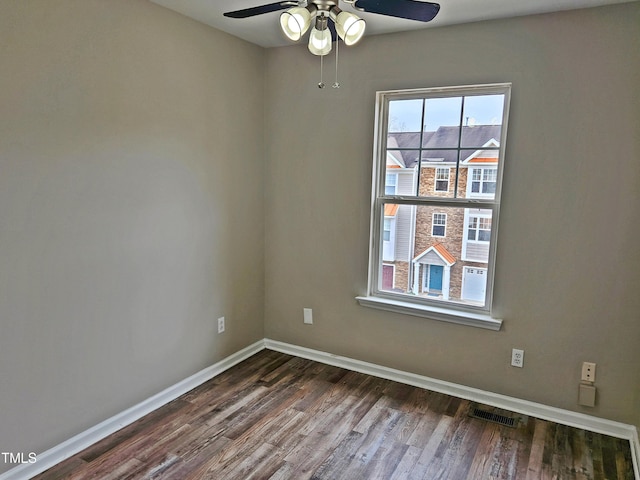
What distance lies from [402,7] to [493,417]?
2.42 m

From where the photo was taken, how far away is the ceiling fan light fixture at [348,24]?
1.63 meters

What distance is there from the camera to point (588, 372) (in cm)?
255

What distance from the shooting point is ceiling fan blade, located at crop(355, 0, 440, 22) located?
1.59m

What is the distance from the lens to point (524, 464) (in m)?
2.25

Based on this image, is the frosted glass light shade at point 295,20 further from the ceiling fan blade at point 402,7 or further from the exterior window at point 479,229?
the exterior window at point 479,229

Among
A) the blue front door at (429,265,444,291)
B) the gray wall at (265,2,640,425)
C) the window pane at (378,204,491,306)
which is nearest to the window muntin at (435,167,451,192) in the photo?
the window pane at (378,204,491,306)

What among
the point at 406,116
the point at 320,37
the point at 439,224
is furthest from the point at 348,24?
the point at 439,224

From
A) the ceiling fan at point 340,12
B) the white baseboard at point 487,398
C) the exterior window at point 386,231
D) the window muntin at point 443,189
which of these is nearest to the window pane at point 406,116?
the window muntin at point 443,189

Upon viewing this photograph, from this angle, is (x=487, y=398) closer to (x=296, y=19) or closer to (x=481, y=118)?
(x=481, y=118)

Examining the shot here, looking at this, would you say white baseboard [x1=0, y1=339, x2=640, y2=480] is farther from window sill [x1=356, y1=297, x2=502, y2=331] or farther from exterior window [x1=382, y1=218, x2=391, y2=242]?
exterior window [x1=382, y1=218, x2=391, y2=242]

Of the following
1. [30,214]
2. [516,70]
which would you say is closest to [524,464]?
[516,70]

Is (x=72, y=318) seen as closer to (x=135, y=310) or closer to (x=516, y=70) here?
(x=135, y=310)

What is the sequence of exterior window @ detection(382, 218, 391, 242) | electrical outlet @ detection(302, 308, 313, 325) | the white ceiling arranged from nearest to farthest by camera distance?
the white ceiling
exterior window @ detection(382, 218, 391, 242)
electrical outlet @ detection(302, 308, 313, 325)

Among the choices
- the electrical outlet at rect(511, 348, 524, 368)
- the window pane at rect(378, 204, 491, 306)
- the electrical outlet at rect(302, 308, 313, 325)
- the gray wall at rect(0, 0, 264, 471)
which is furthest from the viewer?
the electrical outlet at rect(302, 308, 313, 325)
